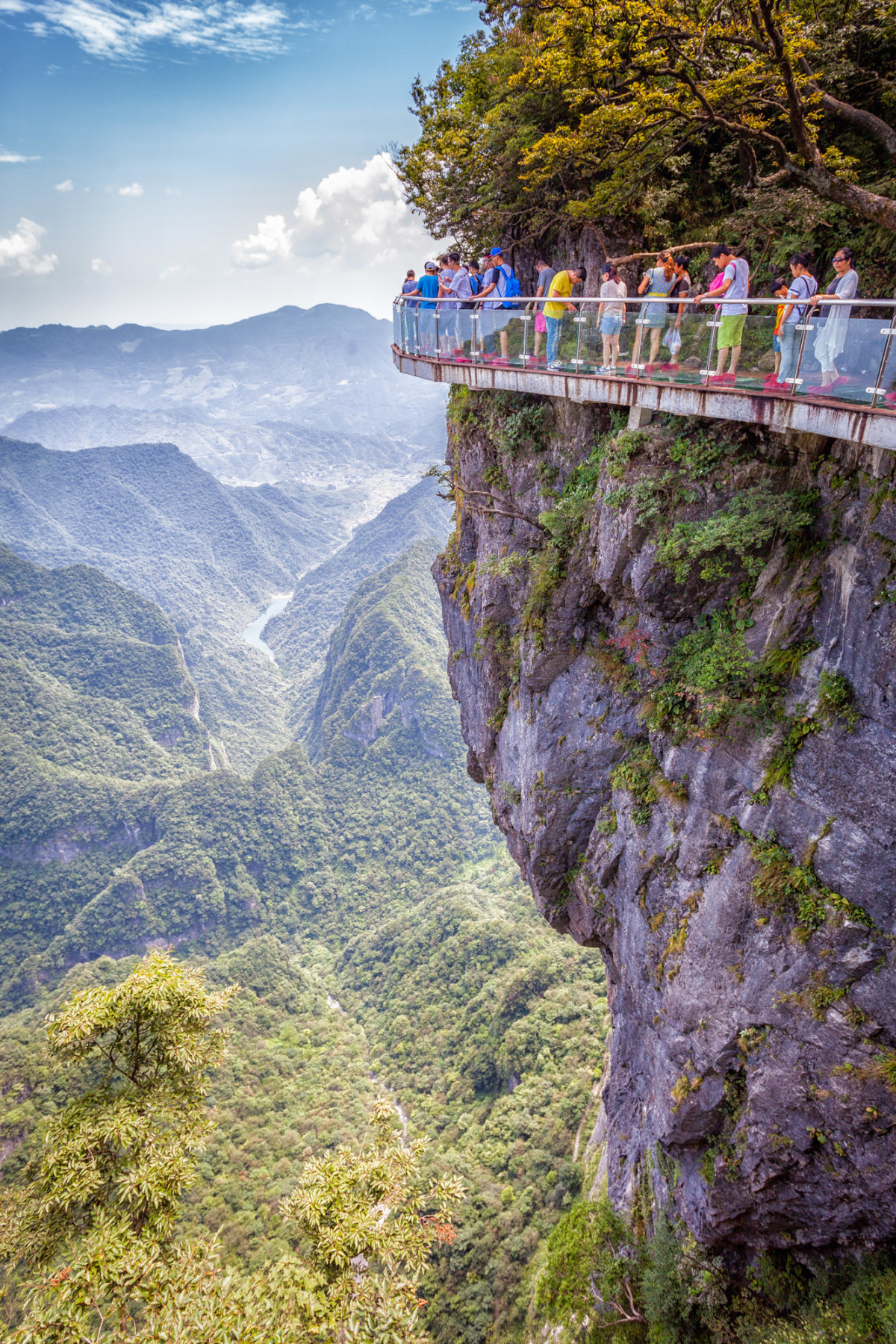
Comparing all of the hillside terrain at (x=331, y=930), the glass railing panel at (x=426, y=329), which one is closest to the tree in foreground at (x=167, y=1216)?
the glass railing panel at (x=426, y=329)

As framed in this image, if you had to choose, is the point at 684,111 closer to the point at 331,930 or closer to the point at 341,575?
the point at 331,930

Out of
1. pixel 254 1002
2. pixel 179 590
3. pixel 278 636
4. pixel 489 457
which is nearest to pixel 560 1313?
pixel 489 457

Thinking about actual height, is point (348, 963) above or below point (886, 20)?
below

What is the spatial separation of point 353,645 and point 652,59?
87.1 meters

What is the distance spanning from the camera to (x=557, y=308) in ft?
33.2

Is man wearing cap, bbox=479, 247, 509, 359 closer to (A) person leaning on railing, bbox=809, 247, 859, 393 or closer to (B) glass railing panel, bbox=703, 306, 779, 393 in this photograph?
(B) glass railing panel, bbox=703, 306, 779, 393

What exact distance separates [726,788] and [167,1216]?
343 inches

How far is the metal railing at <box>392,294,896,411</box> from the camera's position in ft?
20.0

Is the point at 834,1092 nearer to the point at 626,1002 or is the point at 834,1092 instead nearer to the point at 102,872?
the point at 626,1002

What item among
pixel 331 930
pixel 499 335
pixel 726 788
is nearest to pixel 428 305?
pixel 499 335

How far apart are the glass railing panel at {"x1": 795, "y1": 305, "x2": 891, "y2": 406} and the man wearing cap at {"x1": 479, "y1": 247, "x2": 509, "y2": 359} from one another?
239 inches

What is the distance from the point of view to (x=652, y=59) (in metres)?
8.71

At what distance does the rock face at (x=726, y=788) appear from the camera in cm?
632

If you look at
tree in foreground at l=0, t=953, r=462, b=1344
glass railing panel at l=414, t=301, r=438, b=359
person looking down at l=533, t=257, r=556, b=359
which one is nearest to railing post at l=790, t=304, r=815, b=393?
person looking down at l=533, t=257, r=556, b=359
